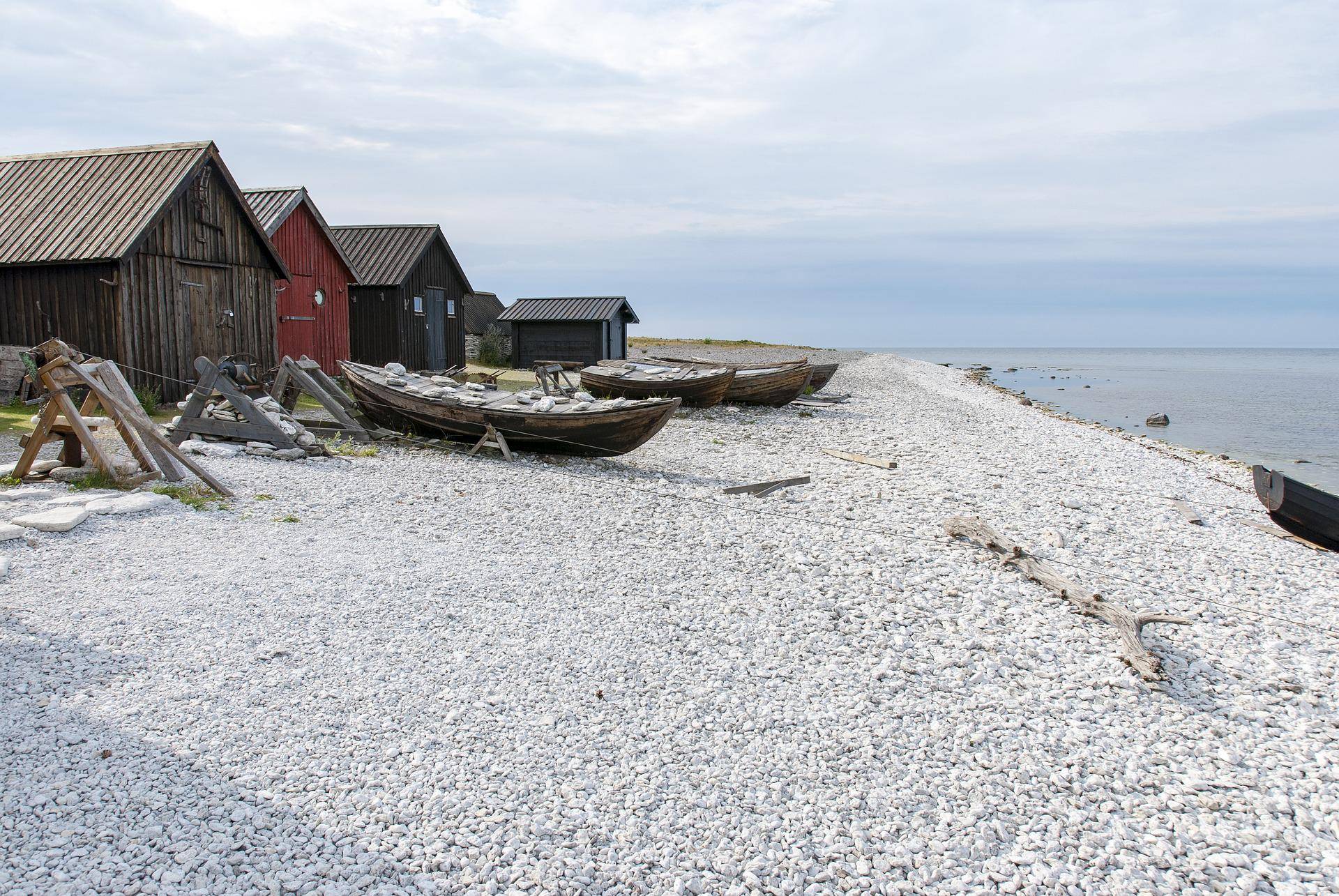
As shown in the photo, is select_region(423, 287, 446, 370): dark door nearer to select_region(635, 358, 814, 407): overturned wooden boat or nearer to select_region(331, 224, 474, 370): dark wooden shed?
select_region(331, 224, 474, 370): dark wooden shed

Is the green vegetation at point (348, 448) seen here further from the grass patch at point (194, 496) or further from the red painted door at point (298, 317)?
the red painted door at point (298, 317)

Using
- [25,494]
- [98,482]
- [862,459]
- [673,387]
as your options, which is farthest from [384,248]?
[25,494]

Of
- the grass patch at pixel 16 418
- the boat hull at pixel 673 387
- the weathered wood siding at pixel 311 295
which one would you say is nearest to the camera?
the grass patch at pixel 16 418

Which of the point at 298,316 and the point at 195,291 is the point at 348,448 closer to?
the point at 195,291

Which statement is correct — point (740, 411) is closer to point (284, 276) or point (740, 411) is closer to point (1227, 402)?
point (284, 276)

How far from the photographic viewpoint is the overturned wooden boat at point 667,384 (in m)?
19.3

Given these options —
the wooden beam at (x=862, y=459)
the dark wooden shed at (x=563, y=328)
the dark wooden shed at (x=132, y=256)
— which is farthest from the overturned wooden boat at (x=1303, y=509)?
the dark wooden shed at (x=563, y=328)

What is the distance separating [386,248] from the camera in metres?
25.8

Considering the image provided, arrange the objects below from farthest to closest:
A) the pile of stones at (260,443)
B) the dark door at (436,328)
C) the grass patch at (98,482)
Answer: the dark door at (436,328) → the pile of stones at (260,443) → the grass patch at (98,482)

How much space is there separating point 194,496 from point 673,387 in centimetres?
1170

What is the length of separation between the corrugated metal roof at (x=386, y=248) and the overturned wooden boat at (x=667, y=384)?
8143mm

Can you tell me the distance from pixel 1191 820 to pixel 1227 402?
A: 42.4m

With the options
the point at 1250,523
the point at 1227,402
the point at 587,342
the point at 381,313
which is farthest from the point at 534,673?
the point at 1227,402

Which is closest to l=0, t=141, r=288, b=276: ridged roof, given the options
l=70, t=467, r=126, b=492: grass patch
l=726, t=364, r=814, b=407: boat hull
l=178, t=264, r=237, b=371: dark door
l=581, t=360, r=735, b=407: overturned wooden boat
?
l=178, t=264, r=237, b=371: dark door
